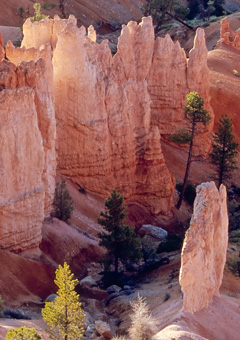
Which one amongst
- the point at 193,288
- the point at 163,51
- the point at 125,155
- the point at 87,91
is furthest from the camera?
the point at 163,51

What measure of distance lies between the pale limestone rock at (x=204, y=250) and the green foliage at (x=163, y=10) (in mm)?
53995

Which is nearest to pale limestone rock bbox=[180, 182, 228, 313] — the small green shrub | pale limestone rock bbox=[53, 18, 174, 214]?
the small green shrub

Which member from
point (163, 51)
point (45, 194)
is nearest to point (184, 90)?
point (163, 51)

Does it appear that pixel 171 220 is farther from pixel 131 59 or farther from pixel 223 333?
pixel 223 333

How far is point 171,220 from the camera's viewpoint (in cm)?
4109

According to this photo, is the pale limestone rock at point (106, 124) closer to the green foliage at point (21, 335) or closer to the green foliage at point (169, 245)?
the green foliage at point (169, 245)

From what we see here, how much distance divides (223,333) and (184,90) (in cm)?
2751

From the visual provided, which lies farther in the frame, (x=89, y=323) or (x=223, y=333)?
(x=89, y=323)

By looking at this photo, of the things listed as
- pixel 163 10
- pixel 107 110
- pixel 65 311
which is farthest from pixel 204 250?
pixel 163 10

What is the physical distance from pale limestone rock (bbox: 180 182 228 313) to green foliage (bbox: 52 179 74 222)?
993 centimetres

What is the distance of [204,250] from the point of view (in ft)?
74.7

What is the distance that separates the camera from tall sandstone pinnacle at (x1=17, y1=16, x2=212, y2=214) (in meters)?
35.2

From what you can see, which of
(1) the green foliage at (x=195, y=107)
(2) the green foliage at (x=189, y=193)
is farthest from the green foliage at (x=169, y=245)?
(2) the green foliage at (x=189, y=193)

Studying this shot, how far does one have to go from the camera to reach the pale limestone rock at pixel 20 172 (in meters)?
26.4
